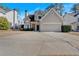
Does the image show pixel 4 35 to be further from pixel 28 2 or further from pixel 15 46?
pixel 28 2

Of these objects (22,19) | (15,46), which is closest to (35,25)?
(22,19)

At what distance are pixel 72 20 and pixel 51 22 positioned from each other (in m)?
0.47

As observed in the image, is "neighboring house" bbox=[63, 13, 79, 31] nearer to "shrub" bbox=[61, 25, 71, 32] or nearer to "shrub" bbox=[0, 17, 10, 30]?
"shrub" bbox=[61, 25, 71, 32]

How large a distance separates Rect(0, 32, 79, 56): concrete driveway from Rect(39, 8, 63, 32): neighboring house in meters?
0.13

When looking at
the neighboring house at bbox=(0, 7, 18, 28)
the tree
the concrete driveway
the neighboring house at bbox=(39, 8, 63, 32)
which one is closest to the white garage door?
the neighboring house at bbox=(39, 8, 63, 32)

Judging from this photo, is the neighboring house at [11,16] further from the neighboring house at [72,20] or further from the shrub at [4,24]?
the neighboring house at [72,20]

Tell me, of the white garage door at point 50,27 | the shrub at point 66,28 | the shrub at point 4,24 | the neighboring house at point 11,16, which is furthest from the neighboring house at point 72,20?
the shrub at point 4,24

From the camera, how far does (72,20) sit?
5500mm

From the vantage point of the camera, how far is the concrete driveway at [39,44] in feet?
16.8

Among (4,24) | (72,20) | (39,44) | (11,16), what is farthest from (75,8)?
(4,24)

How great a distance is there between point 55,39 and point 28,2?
97 cm

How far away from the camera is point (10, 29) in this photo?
18.2 feet

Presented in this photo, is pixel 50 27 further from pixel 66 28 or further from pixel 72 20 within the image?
pixel 72 20

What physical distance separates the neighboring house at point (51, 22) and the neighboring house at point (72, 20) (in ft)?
0.38
